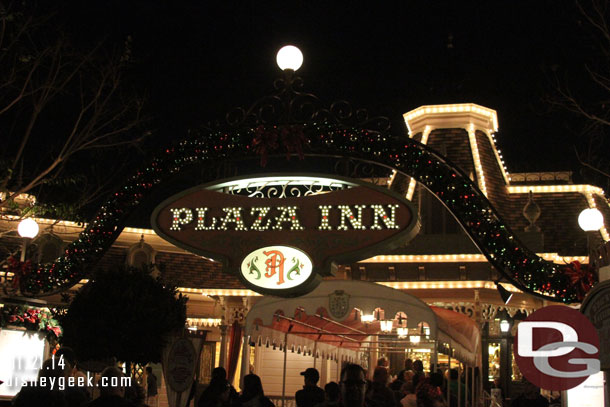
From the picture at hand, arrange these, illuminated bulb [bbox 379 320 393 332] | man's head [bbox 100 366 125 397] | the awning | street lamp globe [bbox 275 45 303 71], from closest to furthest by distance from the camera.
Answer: man's head [bbox 100 366 125 397]
street lamp globe [bbox 275 45 303 71]
the awning
illuminated bulb [bbox 379 320 393 332]

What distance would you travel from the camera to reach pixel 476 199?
8.96 metres

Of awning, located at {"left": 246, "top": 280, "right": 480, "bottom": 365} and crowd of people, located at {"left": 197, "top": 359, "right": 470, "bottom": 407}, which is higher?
awning, located at {"left": 246, "top": 280, "right": 480, "bottom": 365}

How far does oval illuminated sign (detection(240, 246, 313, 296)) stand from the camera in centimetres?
808

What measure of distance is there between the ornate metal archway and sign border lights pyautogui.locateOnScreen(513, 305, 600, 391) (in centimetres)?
236

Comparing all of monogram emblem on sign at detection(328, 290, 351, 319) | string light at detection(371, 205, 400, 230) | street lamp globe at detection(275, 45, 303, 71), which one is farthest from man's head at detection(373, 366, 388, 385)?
street lamp globe at detection(275, 45, 303, 71)

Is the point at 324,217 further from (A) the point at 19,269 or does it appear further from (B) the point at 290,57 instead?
(A) the point at 19,269

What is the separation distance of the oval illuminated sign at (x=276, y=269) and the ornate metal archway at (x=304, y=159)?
58.3 inches

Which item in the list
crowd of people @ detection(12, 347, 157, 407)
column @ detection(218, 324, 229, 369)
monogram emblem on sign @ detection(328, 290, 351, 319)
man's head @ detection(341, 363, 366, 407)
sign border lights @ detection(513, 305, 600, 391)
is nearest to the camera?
crowd of people @ detection(12, 347, 157, 407)

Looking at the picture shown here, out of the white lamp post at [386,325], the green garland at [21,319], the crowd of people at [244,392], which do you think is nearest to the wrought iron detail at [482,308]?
the white lamp post at [386,325]

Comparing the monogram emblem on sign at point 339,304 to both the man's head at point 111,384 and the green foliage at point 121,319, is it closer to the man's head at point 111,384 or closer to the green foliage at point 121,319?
the green foliage at point 121,319

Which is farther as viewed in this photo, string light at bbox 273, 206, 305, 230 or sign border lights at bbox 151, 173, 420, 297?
string light at bbox 273, 206, 305, 230

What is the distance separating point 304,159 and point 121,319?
12.9 feet

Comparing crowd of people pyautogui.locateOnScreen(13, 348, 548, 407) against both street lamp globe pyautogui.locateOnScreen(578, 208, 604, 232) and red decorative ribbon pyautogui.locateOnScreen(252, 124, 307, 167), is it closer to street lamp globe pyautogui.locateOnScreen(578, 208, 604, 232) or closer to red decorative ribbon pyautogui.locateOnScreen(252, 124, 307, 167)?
street lamp globe pyautogui.locateOnScreen(578, 208, 604, 232)

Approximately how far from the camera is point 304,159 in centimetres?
932
